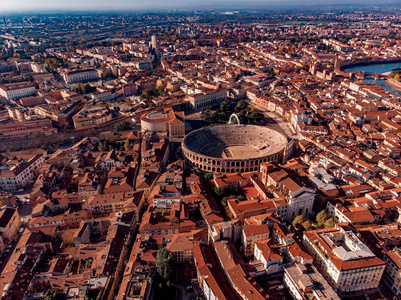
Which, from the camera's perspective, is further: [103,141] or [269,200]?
[103,141]

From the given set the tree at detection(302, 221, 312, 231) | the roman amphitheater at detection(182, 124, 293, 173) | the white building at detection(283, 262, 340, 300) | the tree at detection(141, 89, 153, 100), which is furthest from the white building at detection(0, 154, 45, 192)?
the tree at detection(302, 221, 312, 231)

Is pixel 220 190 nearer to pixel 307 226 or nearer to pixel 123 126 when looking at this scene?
pixel 307 226

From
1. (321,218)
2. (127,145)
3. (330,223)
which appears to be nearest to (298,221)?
(321,218)

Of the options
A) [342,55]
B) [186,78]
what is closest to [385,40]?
[342,55]

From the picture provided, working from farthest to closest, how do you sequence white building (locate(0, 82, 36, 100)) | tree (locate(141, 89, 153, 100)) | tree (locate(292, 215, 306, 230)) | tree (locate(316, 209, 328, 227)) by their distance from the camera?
white building (locate(0, 82, 36, 100)), tree (locate(141, 89, 153, 100)), tree (locate(316, 209, 328, 227)), tree (locate(292, 215, 306, 230))

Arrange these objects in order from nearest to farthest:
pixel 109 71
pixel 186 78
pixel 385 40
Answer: pixel 186 78, pixel 109 71, pixel 385 40

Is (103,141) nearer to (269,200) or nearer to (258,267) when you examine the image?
(269,200)

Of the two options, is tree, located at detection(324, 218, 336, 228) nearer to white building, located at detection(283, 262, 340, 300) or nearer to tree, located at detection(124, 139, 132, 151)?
white building, located at detection(283, 262, 340, 300)
